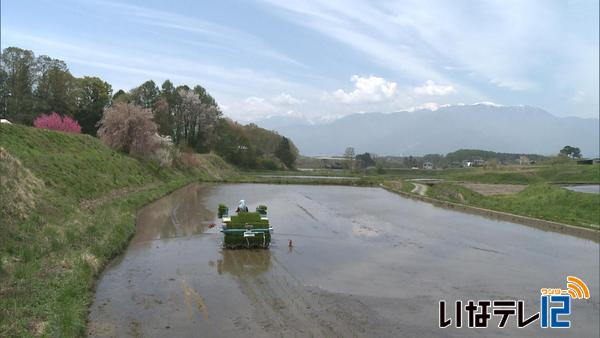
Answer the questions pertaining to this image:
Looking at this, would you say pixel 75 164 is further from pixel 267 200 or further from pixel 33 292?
pixel 33 292

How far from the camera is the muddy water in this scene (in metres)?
8.68

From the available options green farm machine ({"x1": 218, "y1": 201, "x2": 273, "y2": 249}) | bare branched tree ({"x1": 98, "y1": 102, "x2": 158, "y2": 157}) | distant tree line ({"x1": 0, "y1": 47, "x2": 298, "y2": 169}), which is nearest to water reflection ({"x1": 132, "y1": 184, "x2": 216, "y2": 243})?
green farm machine ({"x1": 218, "y1": 201, "x2": 273, "y2": 249})

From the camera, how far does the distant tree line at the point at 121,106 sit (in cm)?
4769

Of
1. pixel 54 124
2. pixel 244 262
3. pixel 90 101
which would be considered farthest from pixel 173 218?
pixel 90 101

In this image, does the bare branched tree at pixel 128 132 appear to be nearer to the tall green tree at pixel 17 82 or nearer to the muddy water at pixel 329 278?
the tall green tree at pixel 17 82

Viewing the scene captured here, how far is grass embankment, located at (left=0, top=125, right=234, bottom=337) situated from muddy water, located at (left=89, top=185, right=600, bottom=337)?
0.64 m

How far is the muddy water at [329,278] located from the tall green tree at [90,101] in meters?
40.5

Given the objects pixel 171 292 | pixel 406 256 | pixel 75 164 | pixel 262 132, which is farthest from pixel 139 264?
pixel 262 132

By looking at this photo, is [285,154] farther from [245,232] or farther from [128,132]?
[245,232]

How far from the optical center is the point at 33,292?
8.77 meters

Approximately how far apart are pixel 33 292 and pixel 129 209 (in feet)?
46.1

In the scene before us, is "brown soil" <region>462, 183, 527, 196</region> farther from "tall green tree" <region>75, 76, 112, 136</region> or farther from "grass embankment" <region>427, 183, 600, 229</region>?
"tall green tree" <region>75, 76, 112, 136</region>

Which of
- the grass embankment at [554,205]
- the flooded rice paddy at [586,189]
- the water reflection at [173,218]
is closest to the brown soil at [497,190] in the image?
the flooded rice paddy at [586,189]

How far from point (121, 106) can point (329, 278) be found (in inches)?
1630
